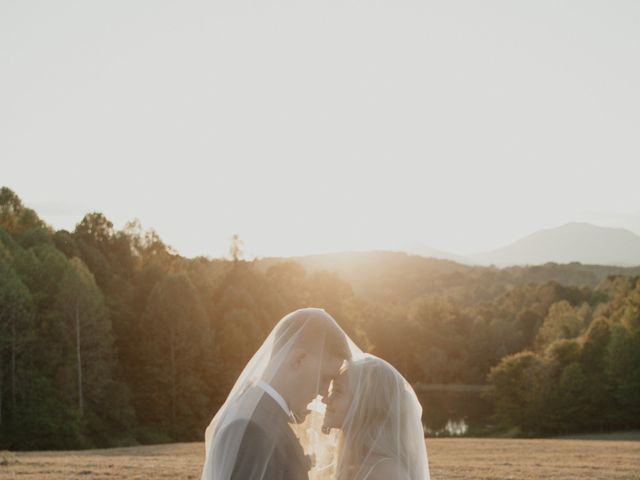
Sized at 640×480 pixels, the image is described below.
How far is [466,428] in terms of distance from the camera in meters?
57.3

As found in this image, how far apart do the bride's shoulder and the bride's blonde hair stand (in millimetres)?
45

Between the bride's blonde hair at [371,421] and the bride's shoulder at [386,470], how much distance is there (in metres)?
0.05

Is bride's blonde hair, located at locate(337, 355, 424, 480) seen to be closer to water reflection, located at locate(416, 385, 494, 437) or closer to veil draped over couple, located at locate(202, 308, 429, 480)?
veil draped over couple, located at locate(202, 308, 429, 480)

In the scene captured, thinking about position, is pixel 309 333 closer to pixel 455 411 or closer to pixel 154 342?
pixel 154 342

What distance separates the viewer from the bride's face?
4.52 metres

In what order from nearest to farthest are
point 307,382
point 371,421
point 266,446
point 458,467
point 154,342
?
point 266,446, point 307,382, point 371,421, point 458,467, point 154,342

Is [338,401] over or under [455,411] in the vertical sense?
over

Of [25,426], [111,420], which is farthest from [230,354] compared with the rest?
[25,426]

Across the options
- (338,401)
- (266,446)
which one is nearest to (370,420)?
(338,401)

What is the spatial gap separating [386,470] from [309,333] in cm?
97

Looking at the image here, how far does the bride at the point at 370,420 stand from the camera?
446 centimetres

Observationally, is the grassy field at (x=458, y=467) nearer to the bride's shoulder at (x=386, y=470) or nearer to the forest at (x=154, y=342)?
the bride's shoulder at (x=386, y=470)

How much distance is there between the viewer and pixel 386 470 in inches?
172

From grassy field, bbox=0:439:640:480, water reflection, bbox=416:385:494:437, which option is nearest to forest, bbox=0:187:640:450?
water reflection, bbox=416:385:494:437
